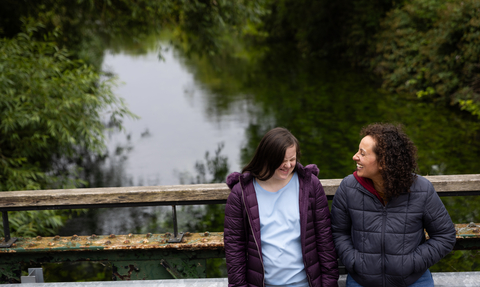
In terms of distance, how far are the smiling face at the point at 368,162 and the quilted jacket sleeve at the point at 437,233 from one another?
269 millimetres

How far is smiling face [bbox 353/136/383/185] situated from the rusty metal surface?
1.04m

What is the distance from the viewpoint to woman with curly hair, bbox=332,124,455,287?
216cm

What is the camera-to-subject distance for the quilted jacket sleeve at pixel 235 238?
2.29 meters

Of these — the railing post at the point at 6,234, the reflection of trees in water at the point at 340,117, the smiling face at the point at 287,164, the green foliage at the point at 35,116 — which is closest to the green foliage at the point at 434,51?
the reflection of trees in water at the point at 340,117

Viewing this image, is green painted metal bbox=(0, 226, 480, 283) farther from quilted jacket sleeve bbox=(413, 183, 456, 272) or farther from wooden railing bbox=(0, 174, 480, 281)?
quilted jacket sleeve bbox=(413, 183, 456, 272)

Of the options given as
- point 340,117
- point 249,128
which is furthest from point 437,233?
point 340,117

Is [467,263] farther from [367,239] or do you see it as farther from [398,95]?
[398,95]

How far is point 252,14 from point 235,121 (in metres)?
3.61

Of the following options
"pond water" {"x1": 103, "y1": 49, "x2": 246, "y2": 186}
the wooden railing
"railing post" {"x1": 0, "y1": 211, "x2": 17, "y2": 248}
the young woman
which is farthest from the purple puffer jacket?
"pond water" {"x1": 103, "y1": 49, "x2": 246, "y2": 186}

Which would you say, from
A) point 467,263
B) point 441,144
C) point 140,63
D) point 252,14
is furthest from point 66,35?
point 140,63

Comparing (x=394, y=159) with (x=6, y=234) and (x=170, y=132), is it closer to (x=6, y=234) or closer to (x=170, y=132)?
(x=6, y=234)

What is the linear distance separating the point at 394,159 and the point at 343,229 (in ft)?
1.51

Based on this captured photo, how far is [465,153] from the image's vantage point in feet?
28.2

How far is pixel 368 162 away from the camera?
7.18 feet
